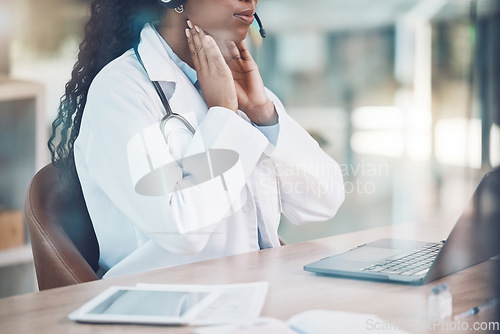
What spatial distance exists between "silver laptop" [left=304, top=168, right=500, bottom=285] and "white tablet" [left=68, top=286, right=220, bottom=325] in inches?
8.8

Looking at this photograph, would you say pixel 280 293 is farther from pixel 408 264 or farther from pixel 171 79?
pixel 171 79

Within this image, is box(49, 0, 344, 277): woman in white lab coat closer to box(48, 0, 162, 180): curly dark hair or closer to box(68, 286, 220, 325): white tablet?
box(48, 0, 162, 180): curly dark hair

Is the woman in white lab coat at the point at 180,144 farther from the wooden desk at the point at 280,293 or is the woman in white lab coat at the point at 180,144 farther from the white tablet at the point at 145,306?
the white tablet at the point at 145,306

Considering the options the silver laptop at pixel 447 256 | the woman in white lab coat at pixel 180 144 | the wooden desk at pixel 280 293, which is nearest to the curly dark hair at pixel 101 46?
the woman in white lab coat at pixel 180 144

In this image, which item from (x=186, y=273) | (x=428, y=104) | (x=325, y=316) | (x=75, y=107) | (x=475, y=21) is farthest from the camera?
(x=428, y=104)

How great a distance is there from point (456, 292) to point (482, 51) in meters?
2.02

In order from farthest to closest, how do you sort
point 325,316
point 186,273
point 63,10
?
point 63,10, point 186,273, point 325,316

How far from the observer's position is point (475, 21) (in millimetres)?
2473

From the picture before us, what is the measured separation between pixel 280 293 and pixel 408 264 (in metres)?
0.24

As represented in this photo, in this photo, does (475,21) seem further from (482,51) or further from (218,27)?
(218,27)

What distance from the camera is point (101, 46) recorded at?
1283mm

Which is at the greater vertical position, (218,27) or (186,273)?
(218,27)

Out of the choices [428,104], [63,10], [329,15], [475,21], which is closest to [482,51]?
[475,21]

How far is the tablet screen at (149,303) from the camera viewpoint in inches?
25.8
